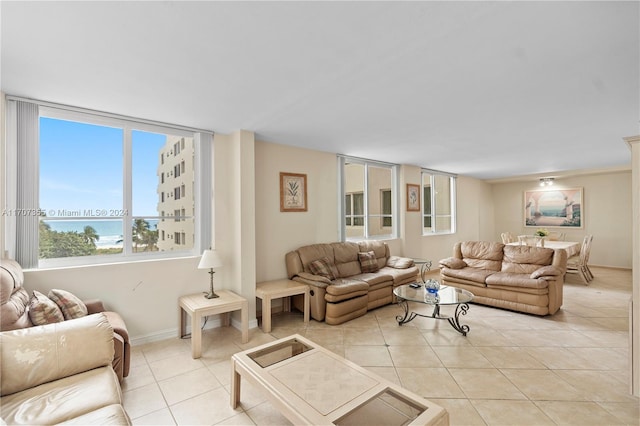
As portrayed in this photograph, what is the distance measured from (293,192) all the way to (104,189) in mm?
2335

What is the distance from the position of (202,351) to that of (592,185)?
31.2 ft

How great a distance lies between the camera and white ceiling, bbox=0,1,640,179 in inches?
63.1

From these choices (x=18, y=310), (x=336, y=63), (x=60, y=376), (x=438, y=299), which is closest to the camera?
(x=60, y=376)

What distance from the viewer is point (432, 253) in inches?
276

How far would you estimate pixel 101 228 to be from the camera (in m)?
3.12

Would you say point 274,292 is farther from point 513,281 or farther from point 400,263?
point 513,281

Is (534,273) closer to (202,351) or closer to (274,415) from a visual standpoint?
(274,415)

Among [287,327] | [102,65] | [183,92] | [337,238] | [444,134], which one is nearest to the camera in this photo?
[102,65]

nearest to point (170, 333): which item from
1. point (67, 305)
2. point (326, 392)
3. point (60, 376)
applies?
point (67, 305)

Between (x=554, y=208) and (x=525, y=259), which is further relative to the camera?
(x=554, y=208)

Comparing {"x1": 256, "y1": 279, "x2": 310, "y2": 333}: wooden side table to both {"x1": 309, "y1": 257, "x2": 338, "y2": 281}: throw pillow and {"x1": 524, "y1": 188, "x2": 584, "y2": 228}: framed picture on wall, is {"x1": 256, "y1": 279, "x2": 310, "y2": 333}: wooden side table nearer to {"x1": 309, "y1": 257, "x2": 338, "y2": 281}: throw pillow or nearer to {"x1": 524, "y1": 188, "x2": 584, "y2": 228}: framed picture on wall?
{"x1": 309, "y1": 257, "x2": 338, "y2": 281}: throw pillow

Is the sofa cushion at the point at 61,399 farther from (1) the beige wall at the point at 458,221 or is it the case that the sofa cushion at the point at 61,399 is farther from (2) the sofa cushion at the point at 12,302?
(1) the beige wall at the point at 458,221

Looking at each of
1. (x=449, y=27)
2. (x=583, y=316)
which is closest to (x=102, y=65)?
(x=449, y=27)

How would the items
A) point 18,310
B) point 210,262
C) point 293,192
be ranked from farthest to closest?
point 293,192, point 210,262, point 18,310
